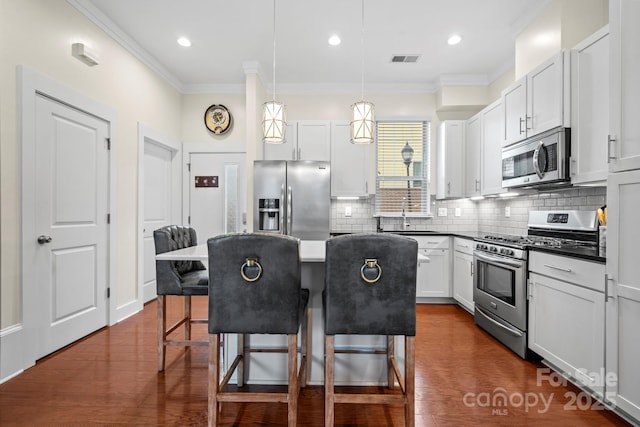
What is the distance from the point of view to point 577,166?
2373 mm

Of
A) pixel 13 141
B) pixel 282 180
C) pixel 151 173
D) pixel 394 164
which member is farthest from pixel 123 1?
pixel 394 164

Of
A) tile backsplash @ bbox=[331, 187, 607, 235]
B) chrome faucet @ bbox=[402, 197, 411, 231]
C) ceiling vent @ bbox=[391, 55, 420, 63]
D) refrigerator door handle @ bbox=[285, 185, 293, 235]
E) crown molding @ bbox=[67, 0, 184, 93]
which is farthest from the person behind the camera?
chrome faucet @ bbox=[402, 197, 411, 231]

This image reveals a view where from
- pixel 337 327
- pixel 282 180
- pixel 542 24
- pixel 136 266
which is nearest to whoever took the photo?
pixel 337 327

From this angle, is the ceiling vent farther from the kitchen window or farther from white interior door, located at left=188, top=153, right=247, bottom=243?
white interior door, located at left=188, top=153, right=247, bottom=243

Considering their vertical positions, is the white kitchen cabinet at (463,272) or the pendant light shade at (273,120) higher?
the pendant light shade at (273,120)

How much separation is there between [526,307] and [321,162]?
2621mm

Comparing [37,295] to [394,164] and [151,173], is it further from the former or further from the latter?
[394,164]

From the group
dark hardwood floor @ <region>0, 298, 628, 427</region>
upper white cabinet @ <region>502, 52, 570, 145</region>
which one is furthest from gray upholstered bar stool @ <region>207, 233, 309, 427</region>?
upper white cabinet @ <region>502, 52, 570, 145</region>

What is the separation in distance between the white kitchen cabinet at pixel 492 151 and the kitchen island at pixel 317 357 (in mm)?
2306

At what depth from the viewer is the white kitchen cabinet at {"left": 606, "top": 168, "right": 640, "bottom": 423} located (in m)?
1.66

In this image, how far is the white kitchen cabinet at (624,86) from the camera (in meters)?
1.67

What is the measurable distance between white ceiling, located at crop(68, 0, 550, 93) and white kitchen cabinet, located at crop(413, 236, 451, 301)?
2.21 m

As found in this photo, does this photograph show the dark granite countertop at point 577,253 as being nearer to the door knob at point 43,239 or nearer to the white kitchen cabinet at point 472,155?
the white kitchen cabinet at point 472,155

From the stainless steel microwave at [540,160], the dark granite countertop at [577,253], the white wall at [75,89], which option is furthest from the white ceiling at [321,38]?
the dark granite countertop at [577,253]
